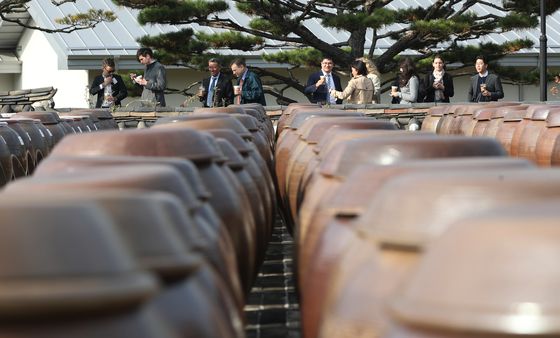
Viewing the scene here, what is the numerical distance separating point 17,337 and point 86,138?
3569mm

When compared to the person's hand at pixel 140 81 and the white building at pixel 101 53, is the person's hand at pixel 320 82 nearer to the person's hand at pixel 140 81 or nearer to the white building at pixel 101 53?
the person's hand at pixel 140 81

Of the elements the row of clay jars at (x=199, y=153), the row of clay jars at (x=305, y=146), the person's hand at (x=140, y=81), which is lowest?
the person's hand at (x=140, y=81)

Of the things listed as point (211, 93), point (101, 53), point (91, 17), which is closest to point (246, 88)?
point (211, 93)

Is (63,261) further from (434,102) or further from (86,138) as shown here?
(434,102)

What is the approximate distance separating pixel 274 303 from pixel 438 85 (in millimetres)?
13857

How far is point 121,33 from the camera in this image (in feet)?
121

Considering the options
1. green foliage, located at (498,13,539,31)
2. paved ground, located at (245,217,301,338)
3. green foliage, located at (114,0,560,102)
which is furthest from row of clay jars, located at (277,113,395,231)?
green foliage, located at (498,13,539,31)

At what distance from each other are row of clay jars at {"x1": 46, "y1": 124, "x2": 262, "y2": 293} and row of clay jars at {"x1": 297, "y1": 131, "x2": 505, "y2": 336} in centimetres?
33

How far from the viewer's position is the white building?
35000 millimetres

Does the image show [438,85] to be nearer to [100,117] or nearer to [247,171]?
[100,117]

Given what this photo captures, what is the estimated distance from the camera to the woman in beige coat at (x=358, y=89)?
2059cm

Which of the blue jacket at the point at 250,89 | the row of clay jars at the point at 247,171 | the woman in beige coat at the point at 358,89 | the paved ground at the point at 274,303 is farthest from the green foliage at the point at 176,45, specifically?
the row of clay jars at the point at 247,171

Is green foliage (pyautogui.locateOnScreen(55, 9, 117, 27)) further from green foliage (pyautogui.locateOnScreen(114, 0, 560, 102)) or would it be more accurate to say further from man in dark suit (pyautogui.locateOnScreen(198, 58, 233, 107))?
man in dark suit (pyautogui.locateOnScreen(198, 58, 233, 107))

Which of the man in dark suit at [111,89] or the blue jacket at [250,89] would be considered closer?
the blue jacket at [250,89]
